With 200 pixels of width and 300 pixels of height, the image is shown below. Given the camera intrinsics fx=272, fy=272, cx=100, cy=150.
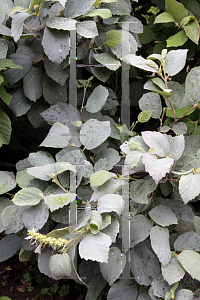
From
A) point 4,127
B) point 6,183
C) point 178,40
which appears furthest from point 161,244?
point 178,40

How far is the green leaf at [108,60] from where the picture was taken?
0.76 metres

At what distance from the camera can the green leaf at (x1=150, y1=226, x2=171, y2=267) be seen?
63 centimetres

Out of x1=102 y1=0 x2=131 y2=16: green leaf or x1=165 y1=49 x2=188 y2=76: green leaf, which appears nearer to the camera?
x1=165 y1=49 x2=188 y2=76: green leaf

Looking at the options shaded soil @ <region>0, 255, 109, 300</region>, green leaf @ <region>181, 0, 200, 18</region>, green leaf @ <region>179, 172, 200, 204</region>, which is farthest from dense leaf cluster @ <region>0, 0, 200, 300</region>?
shaded soil @ <region>0, 255, 109, 300</region>

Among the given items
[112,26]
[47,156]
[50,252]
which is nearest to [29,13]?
[112,26]

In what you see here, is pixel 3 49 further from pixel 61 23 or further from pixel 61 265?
pixel 61 265

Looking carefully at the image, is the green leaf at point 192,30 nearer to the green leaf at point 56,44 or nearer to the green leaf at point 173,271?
the green leaf at point 56,44

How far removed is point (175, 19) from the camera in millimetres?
930

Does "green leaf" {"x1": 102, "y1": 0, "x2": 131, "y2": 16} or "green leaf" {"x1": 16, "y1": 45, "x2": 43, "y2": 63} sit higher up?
"green leaf" {"x1": 102, "y1": 0, "x2": 131, "y2": 16}

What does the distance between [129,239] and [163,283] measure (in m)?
0.13

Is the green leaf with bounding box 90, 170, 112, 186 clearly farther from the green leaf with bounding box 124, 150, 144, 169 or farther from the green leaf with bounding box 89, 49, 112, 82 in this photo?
the green leaf with bounding box 89, 49, 112, 82

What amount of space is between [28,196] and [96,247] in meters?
0.21

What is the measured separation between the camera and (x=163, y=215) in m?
0.69

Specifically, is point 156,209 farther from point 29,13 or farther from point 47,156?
point 29,13
